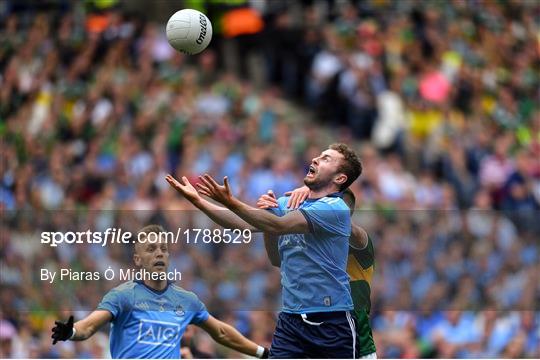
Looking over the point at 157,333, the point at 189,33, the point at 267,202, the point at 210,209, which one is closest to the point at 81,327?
the point at 157,333

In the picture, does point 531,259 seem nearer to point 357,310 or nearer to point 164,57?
point 357,310

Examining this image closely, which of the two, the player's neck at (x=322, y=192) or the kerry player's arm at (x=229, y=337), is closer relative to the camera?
the player's neck at (x=322, y=192)

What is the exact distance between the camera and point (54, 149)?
16844mm

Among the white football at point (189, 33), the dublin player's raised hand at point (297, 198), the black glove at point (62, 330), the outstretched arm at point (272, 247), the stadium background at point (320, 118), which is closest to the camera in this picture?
the black glove at point (62, 330)

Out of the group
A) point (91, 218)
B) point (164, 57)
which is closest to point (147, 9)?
point (164, 57)

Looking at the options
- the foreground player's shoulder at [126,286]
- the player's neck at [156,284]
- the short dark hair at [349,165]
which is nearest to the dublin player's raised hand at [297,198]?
the short dark hair at [349,165]

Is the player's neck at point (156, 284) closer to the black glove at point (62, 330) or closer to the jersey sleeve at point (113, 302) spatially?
the jersey sleeve at point (113, 302)

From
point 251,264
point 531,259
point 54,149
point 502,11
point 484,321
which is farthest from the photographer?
point 502,11

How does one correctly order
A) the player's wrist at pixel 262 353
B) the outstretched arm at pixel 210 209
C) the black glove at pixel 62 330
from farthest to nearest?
the player's wrist at pixel 262 353 < the black glove at pixel 62 330 < the outstretched arm at pixel 210 209

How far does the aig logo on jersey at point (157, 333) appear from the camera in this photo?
9625 mm

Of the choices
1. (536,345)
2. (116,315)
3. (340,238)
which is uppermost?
(340,238)

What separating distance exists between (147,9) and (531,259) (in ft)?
25.8

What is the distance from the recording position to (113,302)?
9.55 m

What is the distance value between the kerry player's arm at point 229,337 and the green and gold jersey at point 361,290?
0.72m
